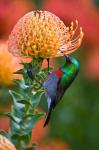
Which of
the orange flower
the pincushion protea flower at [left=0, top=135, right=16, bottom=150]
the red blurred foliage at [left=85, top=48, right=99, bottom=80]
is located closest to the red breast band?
the pincushion protea flower at [left=0, top=135, right=16, bottom=150]

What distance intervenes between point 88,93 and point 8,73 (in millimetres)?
3742

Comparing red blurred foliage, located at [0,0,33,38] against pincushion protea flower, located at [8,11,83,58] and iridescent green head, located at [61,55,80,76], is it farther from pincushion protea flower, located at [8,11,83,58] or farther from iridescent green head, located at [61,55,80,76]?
pincushion protea flower, located at [8,11,83,58]

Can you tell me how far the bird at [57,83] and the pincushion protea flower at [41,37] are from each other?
0.36 feet

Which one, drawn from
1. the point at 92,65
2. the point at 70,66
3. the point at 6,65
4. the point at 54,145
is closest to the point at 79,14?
the point at 92,65

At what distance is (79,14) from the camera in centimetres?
798

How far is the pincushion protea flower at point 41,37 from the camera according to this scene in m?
3.79

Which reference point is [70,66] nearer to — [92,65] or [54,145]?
[54,145]

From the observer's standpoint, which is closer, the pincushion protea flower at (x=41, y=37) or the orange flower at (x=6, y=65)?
the pincushion protea flower at (x=41, y=37)

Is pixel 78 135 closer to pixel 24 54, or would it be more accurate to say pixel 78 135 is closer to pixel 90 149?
pixel 90 149

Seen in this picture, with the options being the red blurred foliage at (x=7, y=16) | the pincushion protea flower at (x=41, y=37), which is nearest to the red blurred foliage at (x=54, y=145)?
the red blurred foliage at (x=7, y=16)

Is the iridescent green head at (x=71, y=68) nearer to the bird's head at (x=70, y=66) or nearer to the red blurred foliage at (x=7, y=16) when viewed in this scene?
the bird's head at (x=70, y=66)

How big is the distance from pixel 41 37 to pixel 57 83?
23 cm

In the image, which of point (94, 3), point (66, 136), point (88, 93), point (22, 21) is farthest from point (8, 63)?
point (94, 3)

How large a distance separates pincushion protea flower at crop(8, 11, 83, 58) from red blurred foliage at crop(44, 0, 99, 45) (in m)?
3.86
